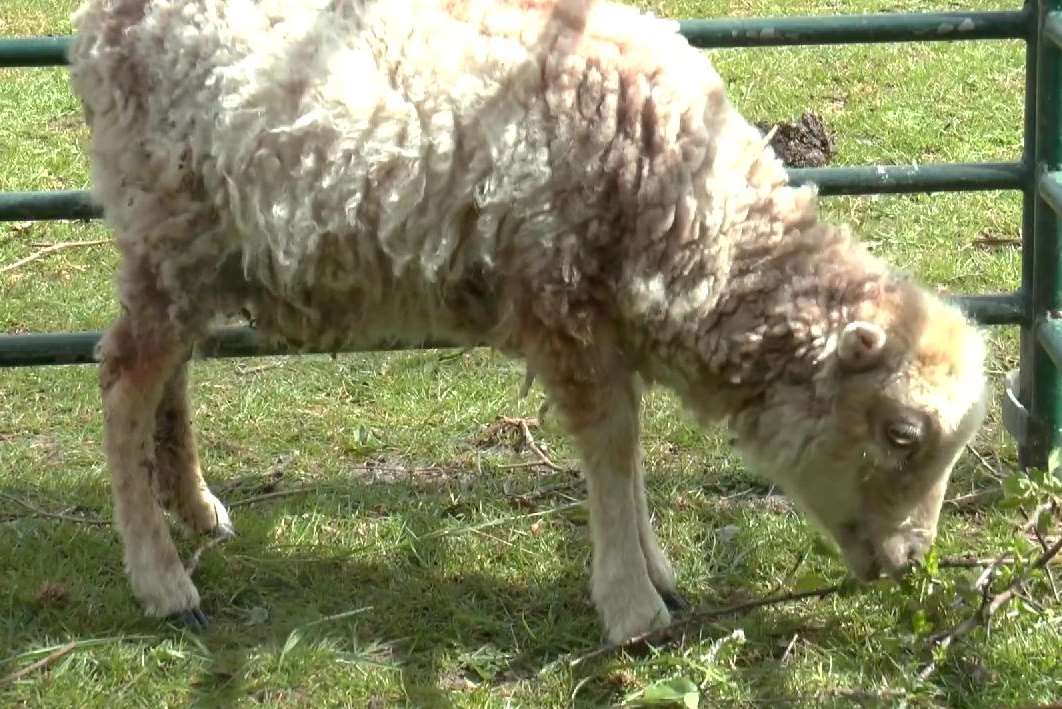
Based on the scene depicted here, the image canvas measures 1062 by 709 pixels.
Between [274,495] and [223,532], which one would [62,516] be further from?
[274,495]

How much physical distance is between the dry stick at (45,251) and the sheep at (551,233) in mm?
2712

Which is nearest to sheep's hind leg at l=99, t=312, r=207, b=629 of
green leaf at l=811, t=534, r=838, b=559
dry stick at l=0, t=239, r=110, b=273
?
green leaf at l=811, t=534, r=838, b=559

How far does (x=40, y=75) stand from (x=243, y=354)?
504cm

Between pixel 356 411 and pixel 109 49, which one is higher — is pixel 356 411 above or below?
below

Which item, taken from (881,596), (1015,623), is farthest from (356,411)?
(1015,623)

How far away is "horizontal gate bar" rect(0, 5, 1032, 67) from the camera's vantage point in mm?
4172

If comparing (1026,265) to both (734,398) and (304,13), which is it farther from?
(304,13)

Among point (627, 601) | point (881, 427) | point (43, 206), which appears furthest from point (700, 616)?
point (43, 206)

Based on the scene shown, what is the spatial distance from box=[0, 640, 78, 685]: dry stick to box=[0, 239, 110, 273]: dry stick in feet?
10.1

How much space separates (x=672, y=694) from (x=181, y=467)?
5.54 ft

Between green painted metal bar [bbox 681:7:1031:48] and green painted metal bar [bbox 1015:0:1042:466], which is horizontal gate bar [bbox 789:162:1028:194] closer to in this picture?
green painted metal bar [bbox 1015:0:1042:466]

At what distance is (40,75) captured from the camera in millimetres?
8672

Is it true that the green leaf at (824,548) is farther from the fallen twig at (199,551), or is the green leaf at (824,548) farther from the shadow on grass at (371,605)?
the fallen twig at (199,551)

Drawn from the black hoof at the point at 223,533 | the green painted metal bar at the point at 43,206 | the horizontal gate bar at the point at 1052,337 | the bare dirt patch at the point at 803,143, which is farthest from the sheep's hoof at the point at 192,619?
the bare dirt patch at the point at 803,143
